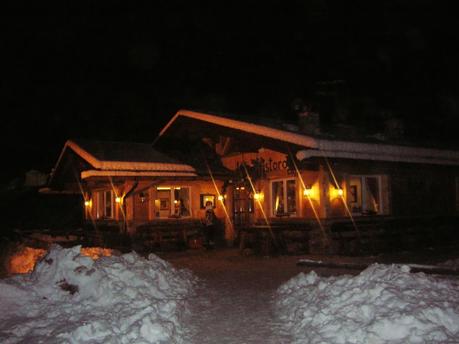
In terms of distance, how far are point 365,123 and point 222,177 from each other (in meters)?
21.2

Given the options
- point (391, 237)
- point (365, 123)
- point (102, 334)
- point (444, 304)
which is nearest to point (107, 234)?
point (391, 237)

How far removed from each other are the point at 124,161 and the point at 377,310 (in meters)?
14.0

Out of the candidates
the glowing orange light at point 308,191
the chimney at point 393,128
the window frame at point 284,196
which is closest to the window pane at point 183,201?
the window frame at point 284,196

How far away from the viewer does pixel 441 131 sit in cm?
3597

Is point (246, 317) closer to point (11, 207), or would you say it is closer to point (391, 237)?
point (391, 237)

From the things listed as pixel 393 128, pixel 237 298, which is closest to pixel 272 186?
pixel 393 128

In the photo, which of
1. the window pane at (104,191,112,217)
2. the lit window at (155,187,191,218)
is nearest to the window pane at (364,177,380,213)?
the lit window at (155,187,191,218)

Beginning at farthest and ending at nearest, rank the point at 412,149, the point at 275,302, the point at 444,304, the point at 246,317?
the point at 412,149
the point at 275,302
the point at 246,317
the point at 444,304

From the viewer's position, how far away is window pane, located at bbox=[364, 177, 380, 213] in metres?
17.2

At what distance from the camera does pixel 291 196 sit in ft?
56.2

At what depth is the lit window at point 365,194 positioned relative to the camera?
665 inches

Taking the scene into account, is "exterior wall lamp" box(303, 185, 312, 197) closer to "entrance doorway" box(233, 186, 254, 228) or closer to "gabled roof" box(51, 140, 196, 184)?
"entrance doorway" box(233, 186, 254, 228)

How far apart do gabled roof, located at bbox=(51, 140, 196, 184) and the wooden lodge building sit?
5 cm

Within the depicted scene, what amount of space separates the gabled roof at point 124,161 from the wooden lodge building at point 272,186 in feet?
0.15
